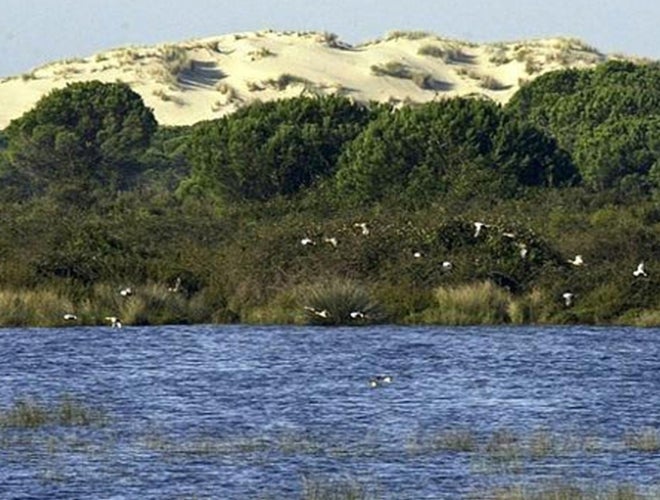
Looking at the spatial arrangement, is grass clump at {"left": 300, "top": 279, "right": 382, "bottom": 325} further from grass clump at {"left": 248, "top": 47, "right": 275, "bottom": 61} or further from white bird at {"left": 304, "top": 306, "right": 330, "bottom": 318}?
grass clump at {"left": 248, "top": 47, "right": 275, "bottom": 61}

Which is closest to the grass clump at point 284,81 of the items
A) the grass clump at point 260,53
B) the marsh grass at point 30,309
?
the grass clump at point 260,53

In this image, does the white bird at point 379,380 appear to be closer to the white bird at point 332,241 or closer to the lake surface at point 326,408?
the lake surface at point 326,408

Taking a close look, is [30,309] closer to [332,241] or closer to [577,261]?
[332,241]

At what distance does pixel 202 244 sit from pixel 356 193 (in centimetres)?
1042

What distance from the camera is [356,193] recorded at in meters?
66.9

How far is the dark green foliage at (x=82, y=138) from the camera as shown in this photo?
8425cm

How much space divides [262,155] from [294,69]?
62894mm

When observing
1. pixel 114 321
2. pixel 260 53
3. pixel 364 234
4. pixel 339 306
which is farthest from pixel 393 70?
pixel 114 321

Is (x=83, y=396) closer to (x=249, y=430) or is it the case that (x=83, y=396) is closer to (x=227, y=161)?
(x=249, y=430)

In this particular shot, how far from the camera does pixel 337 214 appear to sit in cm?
6200

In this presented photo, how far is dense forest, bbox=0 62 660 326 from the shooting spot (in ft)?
156

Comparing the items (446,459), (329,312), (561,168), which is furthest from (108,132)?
(446,459)

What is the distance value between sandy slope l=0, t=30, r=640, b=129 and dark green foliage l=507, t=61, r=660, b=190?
25697 millimetres

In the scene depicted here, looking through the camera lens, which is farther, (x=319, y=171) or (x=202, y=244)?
(x=319, y=171)
